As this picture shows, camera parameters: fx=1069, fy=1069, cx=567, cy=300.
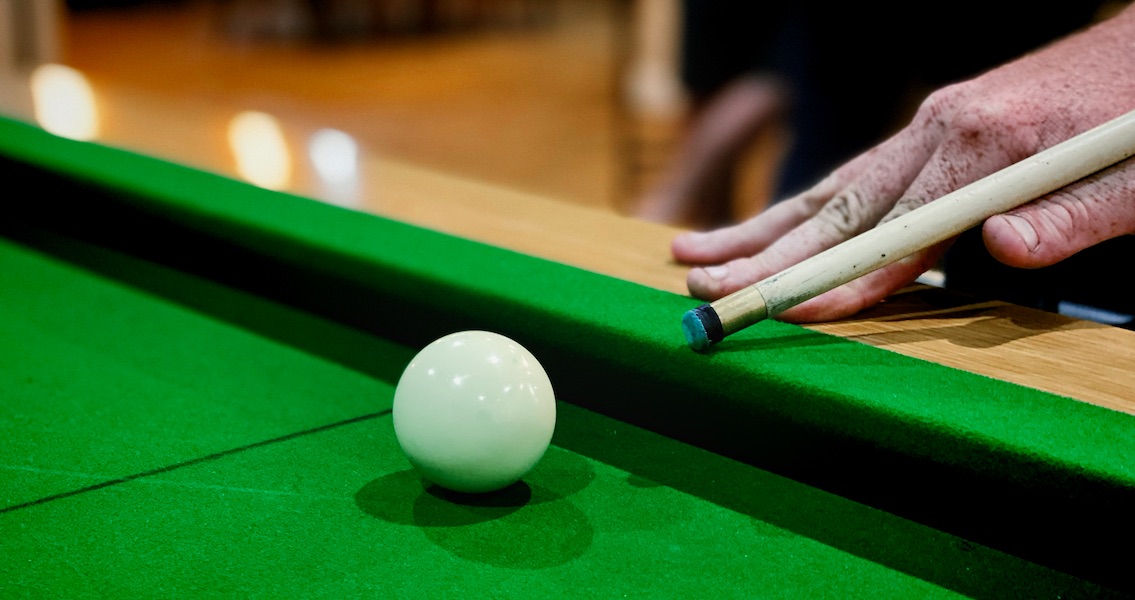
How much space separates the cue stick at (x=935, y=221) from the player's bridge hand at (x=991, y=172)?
0.04m

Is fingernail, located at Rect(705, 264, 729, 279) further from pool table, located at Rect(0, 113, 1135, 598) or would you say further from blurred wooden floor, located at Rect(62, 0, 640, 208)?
blurred wooden floor, located at Rect(62, 0, 640, 208)

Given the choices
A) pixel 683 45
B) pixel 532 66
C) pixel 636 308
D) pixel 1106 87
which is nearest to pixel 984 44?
pixel 683 45

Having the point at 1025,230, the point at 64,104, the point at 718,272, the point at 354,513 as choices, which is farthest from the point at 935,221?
the point at 64,104

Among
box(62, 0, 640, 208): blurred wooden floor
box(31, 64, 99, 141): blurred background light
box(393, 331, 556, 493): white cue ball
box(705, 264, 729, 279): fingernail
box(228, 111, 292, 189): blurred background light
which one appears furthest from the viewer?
box(62, 0, 640, 208): blurred wooden floor

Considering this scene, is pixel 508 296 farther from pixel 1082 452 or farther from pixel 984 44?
pixel 984 44

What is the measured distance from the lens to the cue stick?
1263 mm

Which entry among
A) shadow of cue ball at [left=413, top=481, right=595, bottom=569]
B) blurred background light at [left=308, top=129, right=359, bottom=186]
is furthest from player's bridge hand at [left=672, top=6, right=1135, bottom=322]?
blurred background light at [left=308, top=129, right=359, bottom=186]

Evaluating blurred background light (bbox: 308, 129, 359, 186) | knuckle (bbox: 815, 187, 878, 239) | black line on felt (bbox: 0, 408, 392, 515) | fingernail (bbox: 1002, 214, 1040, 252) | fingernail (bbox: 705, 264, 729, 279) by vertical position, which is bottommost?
black line on felt (bbox: 0, 408, 392, 515)

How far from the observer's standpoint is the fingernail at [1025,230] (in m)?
1.33

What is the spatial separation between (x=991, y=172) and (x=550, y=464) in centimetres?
72

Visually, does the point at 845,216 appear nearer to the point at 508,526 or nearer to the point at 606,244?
the point at 606,244

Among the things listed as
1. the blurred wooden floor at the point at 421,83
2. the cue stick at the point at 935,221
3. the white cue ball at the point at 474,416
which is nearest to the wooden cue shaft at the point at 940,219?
the cue stick at the point at 935,221

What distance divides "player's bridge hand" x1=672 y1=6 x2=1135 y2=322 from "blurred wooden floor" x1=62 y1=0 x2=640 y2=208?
→ 352 cm

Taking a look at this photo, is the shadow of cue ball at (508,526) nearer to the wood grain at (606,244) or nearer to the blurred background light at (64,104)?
the wood grain at (606,244)
